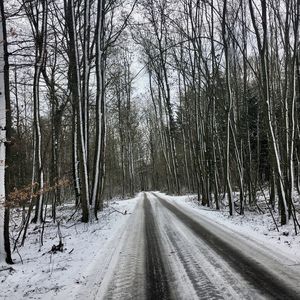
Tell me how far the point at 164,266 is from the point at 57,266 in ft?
7.32

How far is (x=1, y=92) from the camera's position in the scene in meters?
7.28

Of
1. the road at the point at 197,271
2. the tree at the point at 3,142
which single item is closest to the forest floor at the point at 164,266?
the road at the point at 197,271

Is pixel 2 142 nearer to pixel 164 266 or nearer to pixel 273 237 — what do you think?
pixel 164 266

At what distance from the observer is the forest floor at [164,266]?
5090mm

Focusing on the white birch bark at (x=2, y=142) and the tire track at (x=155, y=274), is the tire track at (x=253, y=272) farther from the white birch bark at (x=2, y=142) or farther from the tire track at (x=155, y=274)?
the white birch bark at (x=2, y=142)

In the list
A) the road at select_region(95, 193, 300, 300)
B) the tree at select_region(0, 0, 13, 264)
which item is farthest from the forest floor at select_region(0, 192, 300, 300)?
the tree at select_region(0, 0, 13, 264)

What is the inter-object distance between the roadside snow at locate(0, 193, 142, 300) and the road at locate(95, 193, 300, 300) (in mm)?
490

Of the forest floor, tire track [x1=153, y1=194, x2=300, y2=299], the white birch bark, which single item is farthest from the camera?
the white birch bark

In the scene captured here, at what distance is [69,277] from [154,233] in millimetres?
4607

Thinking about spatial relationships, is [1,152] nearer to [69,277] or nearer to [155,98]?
[69,277]

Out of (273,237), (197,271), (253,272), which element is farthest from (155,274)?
(273,237)

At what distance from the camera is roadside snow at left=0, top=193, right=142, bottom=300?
218 inches

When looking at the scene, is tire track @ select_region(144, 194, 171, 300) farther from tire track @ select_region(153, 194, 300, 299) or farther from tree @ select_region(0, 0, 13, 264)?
tree @ select_region(0, 0, 13, 264)

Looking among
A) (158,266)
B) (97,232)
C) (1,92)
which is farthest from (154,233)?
(1,92)
